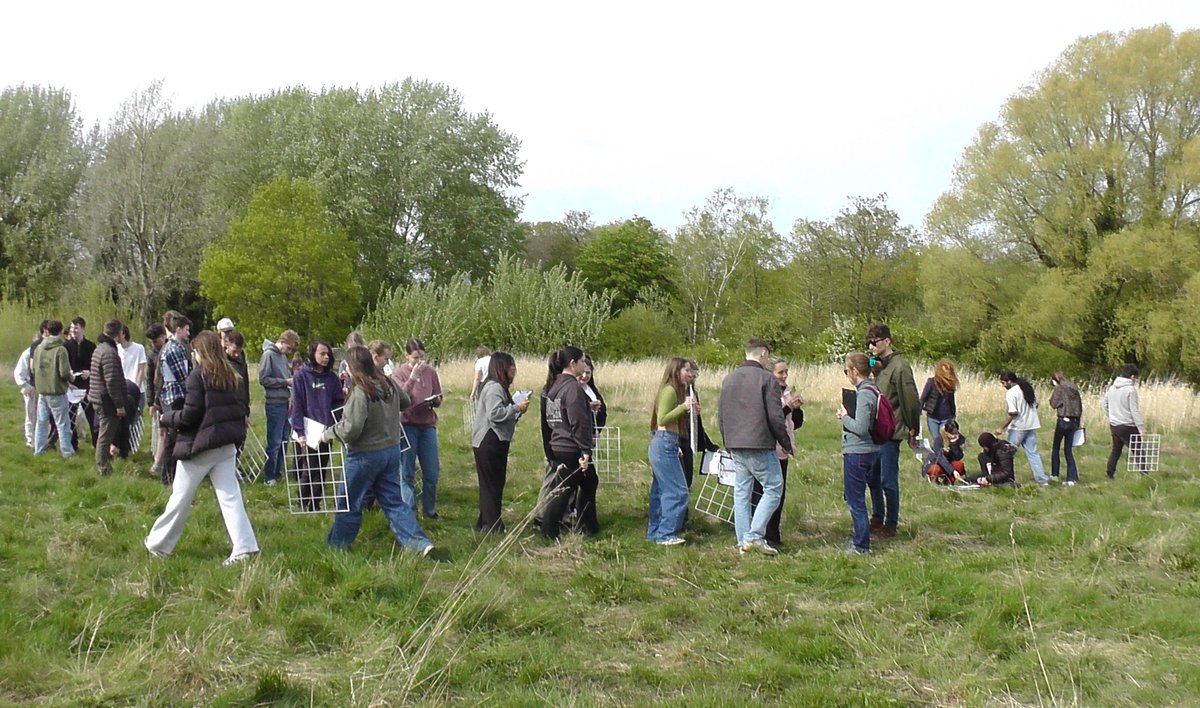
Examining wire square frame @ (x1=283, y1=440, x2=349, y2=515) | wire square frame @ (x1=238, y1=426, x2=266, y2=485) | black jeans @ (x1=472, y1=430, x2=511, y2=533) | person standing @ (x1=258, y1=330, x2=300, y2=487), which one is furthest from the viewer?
wire square frame @ (x1=238, y1=426, x2=266, y2=485)

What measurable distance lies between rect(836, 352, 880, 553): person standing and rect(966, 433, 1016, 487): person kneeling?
4516 mm

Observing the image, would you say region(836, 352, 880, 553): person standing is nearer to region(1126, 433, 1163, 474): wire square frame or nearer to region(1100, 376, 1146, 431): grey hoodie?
region(1100, 376, 1146, 431): grey hoodie

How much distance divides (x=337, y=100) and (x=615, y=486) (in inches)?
1434

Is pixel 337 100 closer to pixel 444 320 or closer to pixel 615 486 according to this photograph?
pixel 444 320

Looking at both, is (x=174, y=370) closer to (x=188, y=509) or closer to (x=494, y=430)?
(x=188, y=509)

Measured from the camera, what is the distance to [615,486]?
433 inches

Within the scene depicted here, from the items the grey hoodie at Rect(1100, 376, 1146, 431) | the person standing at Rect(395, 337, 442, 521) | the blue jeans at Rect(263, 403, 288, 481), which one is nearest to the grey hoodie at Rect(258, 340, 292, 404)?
the blue jeans at Rect(263, 403, 288, 481)

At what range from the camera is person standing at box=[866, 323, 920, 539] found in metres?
8.70

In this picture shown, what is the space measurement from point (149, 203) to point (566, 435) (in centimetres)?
3435

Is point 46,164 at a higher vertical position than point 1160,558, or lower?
higher

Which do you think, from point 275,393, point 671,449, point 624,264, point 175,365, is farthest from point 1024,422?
point 624,264

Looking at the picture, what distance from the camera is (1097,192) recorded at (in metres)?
31.4

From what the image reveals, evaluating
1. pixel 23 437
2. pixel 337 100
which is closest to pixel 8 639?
pixel 23 437

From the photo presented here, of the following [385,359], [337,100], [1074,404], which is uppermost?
[337,100]
